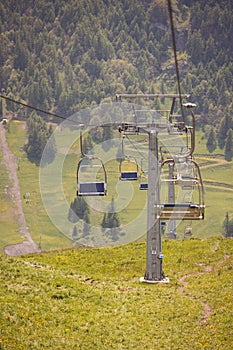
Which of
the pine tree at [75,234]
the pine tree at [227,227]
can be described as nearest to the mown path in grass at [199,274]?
the pine tree at [227,227]

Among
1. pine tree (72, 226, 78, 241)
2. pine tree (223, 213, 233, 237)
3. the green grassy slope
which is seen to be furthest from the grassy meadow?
pine tree (72, 226, 78, 241)

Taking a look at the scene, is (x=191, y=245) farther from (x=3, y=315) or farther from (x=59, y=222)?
(x=59, y=222)

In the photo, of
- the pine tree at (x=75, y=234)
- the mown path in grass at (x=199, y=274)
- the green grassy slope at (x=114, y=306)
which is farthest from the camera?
the pine tree at (x=75, y=234)

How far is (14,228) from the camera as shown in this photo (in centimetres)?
19500

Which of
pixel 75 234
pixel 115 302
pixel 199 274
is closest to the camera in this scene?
pixel 115 302

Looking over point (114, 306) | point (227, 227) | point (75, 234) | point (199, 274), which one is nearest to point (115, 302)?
point (114, 306)

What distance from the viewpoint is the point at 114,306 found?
29.2 m

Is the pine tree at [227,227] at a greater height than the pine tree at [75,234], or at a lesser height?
greater

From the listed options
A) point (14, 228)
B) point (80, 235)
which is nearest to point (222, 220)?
point (80, 235)

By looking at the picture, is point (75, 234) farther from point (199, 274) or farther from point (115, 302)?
point (115, 302)

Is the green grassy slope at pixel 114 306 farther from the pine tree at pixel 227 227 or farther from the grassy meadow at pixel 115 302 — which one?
the pine tree at pixel 227 227

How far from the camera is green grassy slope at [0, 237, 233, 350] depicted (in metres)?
23.7

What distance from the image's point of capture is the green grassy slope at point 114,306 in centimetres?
2370

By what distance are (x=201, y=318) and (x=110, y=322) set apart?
3700 millimetres
